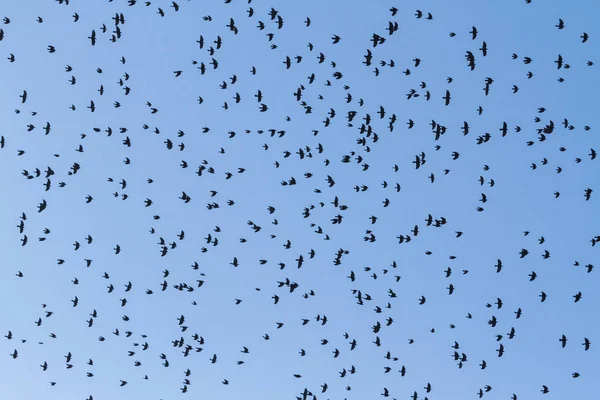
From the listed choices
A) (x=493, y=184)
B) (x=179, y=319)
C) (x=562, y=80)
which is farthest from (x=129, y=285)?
(x=562, y=80)

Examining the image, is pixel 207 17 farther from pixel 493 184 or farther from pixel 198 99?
pixel 493 184

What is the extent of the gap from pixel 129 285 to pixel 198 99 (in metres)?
10.4

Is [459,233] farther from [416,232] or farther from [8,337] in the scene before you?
[8,337]

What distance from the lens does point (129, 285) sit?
62531 mm

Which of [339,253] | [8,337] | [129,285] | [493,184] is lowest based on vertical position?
[8,337]

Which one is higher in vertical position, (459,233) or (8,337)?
(459,233)

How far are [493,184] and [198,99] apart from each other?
1576cm

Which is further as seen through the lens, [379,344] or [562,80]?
[379,344]

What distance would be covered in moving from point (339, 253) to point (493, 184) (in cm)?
892

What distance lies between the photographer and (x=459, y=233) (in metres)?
63.4

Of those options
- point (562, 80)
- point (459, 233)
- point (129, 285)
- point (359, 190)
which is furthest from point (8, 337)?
point (562, 80)

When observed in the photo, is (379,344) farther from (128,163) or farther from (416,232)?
(128,163)

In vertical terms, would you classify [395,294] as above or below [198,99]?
below

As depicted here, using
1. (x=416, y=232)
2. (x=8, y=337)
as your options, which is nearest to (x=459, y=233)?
(x=416, y=232)
